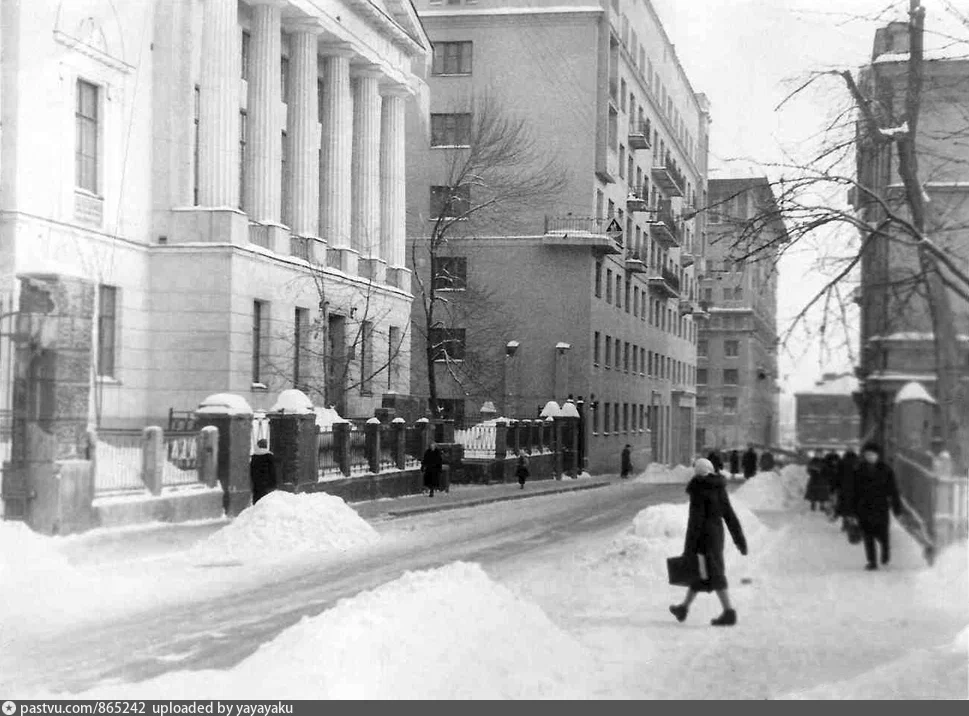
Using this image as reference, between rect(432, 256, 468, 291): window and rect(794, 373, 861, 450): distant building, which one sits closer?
rect(794, 373, 861, 450): distant building

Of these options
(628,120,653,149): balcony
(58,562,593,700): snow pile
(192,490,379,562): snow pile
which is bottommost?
(58,562,593,700): snow pile

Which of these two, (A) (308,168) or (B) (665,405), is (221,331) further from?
(B) (665,405)

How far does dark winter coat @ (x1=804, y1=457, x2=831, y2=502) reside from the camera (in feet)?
21.0

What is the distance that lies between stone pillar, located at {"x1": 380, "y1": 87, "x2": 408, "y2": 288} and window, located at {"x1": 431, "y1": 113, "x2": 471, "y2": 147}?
0.92 ft

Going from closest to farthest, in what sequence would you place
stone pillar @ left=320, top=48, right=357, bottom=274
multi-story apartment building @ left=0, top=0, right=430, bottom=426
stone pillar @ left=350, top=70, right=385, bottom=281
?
multi-story apartment building @ left=0, top=0, right=430, bottom=426, stone pillar @ left=350, top=70, right=385, bottom=281, stone pillar @ left=320, top=48, right=357, bottom=274

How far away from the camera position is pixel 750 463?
6734 mm

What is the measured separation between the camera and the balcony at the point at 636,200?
288 inches

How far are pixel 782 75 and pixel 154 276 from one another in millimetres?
3947

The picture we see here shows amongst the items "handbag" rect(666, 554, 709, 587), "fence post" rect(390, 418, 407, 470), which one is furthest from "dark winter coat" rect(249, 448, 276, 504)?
"handbag" rect(666, 554, 709, 587)

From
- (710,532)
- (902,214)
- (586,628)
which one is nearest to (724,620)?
(710,532)

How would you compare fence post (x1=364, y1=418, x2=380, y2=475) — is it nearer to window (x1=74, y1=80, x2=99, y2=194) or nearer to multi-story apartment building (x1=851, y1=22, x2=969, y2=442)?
window (x1=74, y1=80, x2=99, y2=194)

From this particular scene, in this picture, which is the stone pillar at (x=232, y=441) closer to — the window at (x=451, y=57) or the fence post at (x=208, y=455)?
the fence post at (x=208, y=455)

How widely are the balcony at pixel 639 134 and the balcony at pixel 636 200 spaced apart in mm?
272

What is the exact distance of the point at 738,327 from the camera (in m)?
7.40
